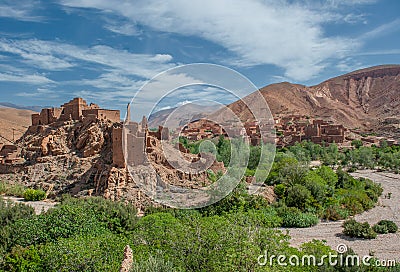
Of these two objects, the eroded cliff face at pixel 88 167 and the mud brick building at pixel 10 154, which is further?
the mud brick building at pixel 10 154

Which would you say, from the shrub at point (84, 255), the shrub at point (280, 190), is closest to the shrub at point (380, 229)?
the shrub at point (280, 190)

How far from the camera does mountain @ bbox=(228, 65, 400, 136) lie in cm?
7488

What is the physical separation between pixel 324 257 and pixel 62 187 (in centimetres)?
1393

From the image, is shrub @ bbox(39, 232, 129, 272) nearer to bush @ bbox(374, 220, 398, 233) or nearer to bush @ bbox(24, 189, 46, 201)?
bush @ bbox(24, 189, 46, 201)

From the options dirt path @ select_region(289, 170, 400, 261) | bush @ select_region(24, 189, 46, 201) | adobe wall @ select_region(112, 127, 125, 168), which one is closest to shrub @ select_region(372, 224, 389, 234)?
dirt path @ select_region(289, 170, 400, 261)

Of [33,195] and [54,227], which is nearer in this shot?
[54,227]

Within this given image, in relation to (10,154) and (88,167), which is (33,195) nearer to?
(88,167)

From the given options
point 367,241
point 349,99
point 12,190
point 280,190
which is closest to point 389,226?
point 367,241

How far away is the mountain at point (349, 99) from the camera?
74875 mm

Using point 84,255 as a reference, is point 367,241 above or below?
below

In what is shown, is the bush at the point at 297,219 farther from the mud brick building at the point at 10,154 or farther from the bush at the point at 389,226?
the mud brick building at the point at 10,154

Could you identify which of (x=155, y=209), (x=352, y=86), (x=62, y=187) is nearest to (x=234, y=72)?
(x=155, y=209)

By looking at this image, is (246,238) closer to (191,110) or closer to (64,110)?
(191,110)

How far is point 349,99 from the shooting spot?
3799 inches
